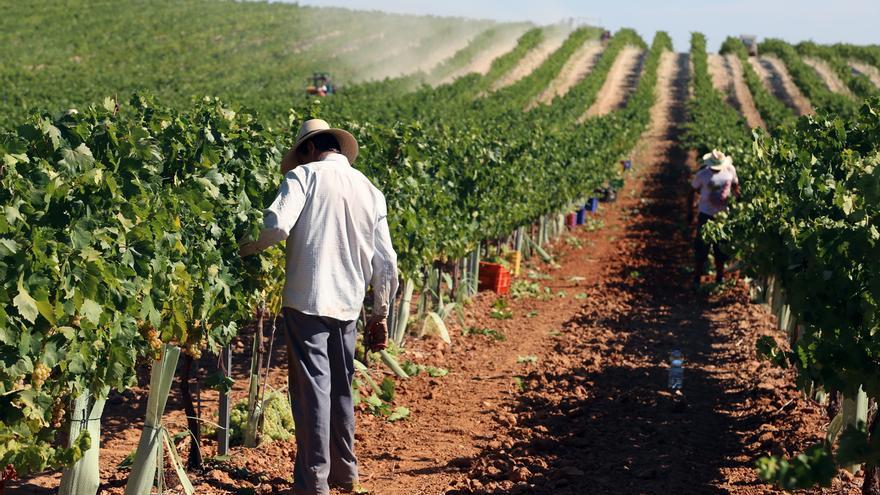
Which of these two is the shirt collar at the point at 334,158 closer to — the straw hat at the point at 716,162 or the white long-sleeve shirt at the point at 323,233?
the white long-sleeve shirt at the point at 323,233

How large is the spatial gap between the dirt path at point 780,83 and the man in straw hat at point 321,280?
42.5 metres

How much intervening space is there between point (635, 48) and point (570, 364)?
70.7 m

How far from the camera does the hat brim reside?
228 inches

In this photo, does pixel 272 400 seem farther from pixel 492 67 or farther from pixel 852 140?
pixel 492 67

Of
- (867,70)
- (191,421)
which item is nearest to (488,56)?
(867,70)

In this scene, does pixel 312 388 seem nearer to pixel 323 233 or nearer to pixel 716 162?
pixel 323 233

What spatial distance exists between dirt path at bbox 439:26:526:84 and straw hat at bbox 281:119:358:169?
55746 mm

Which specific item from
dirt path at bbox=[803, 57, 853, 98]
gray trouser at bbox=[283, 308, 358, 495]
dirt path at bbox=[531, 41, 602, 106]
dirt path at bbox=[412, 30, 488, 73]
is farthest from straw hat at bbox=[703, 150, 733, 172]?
dirt path at bbox=[412, 30, 488, 73]

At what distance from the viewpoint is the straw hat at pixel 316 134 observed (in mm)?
→ 5793

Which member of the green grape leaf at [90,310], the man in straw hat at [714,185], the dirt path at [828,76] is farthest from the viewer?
the dirt path at [828,76]

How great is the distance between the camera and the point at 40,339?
410 centimetres

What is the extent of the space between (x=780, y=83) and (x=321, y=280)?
5774 cm

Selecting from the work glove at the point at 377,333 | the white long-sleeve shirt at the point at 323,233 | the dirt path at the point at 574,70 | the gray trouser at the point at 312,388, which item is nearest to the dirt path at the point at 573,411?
the gray trouser at the point at 312,388

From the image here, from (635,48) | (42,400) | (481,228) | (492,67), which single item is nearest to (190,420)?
(42,400)
